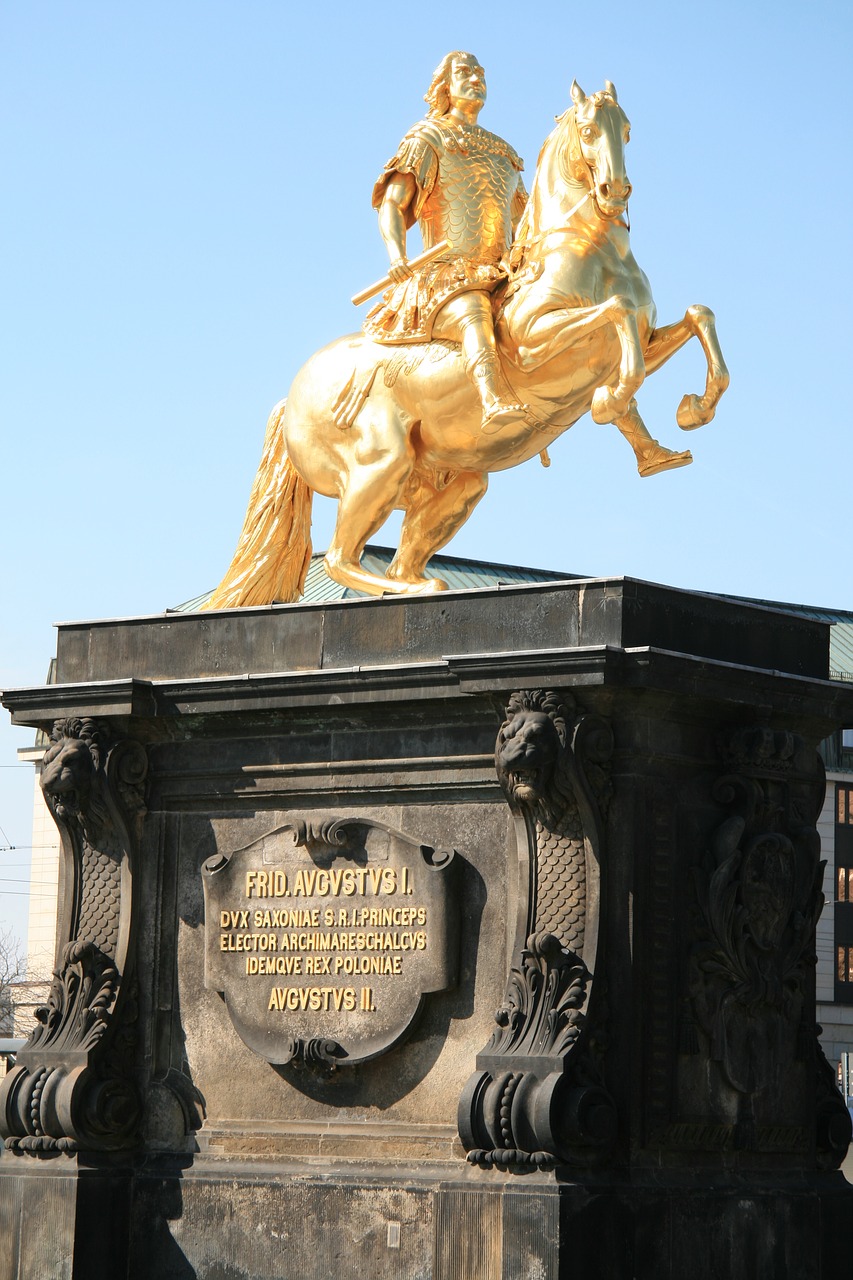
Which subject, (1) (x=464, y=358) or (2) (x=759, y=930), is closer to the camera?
(2) (x=759, y=930)

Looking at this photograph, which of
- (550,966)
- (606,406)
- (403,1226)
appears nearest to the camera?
(550,966)

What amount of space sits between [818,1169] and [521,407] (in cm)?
552

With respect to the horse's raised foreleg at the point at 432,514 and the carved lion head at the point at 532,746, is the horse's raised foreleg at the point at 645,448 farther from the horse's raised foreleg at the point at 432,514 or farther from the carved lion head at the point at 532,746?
the carved lion head at the point at 532,746

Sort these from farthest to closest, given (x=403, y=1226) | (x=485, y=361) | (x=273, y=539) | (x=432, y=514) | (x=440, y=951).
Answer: (x=273, y=539) < (x=432, y=514) < (x=485, y=361) < (x=440, y=951) < (x=403, y=1226)

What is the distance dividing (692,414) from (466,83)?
343 cm

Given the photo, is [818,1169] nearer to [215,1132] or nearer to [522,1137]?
[522,1137]

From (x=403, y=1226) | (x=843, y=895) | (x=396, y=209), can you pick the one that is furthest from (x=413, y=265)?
(x=843, y=895)

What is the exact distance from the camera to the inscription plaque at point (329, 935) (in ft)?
50.3

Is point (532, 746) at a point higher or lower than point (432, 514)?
lower

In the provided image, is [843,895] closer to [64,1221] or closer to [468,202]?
[468,202]

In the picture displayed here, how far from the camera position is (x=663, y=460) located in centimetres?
1711

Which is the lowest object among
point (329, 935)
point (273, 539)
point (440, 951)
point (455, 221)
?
point (440, 951)

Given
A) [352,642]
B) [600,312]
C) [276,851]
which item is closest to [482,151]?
[600,312]

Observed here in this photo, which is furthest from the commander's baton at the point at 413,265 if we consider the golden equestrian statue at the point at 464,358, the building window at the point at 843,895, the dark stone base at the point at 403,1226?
the building window at the point at 843,895
